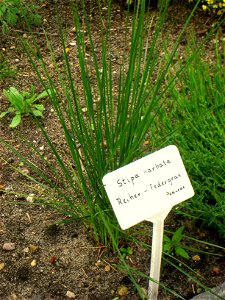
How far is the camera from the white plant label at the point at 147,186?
128cm

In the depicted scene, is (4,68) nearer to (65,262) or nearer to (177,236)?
(65,262)

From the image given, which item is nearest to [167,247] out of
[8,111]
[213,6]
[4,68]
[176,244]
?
[176,244]

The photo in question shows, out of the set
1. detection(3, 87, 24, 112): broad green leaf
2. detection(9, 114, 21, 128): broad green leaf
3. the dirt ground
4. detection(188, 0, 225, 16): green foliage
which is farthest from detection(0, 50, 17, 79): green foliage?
detection(188, 0, 225, 16): green foliage

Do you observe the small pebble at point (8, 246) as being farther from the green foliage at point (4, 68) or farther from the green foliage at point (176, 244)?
the green foliage at point (4, 68)

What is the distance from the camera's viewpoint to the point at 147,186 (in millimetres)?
1309

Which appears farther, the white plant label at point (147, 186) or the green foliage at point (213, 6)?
the green foliage at point (213, 6)

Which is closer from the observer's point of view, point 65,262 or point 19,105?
point 65,262

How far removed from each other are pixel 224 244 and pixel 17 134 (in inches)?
43.0

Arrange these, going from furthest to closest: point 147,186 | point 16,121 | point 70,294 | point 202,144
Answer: point 16,121 < point 202,144 < point 70,294 < point 147,186

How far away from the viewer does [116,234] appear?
1.71 meters

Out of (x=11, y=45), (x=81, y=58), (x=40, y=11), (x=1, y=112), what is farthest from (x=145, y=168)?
(x=40, y=11)

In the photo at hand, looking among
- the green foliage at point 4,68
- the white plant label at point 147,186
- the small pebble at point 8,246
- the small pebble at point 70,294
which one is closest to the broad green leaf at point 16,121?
the green foliage at point 4,68

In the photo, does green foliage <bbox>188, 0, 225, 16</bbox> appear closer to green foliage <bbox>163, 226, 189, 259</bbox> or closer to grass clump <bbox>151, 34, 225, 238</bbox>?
grass clump <bbox>151, 34, 225, 238</bbox>

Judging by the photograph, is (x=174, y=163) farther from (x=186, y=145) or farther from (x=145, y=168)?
(x=186, y=145)
